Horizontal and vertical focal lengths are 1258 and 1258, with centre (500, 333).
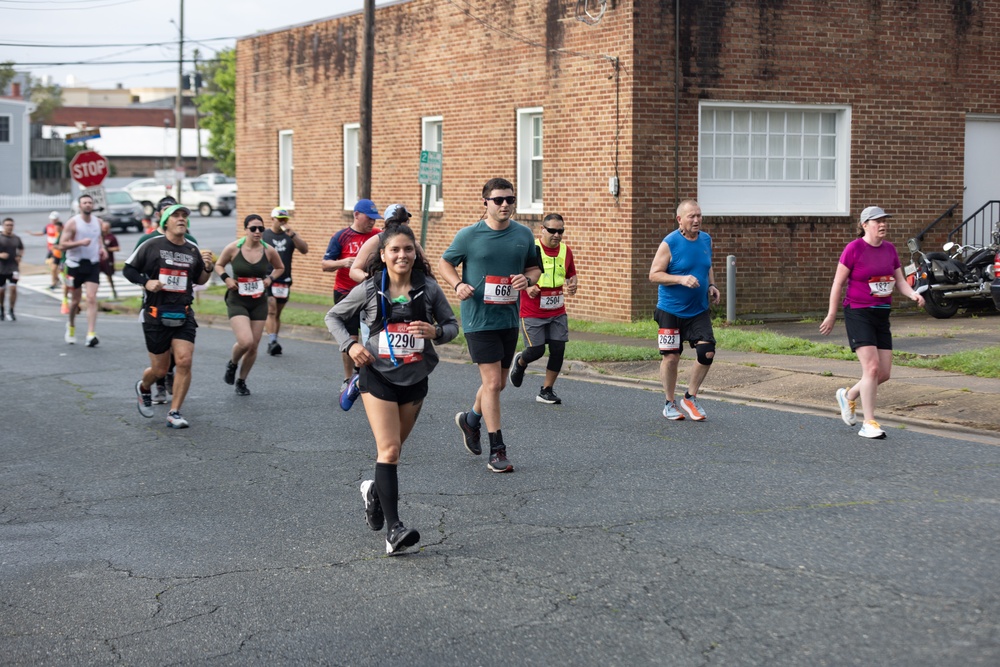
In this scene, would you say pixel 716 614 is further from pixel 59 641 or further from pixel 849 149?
pixel 849 149

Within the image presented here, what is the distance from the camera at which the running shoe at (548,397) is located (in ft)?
38.9

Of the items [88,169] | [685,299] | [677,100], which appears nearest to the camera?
[685,299]

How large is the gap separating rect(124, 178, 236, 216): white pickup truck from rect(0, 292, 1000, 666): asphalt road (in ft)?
153

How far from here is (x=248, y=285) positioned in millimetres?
12352

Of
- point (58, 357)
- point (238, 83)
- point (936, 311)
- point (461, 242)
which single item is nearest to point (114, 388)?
point (58, 357)

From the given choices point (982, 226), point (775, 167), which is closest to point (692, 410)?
point (775, 167)

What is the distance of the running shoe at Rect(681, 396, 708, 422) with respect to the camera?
35.0 ft

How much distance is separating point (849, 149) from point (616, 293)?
4.28m

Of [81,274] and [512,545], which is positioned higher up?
[81,274]

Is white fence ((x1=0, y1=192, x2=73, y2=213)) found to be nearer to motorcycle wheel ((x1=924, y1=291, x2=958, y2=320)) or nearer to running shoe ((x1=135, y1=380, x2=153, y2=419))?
motorcycle wheel ((x1=924, y1=291, x2=958, y2=320))

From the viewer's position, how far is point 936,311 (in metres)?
18.0

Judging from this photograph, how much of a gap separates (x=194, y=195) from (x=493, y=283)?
166 feet

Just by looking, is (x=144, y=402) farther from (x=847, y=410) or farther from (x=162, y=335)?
(x=847, y=410)

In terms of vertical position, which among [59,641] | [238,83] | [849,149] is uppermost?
[238,83]
